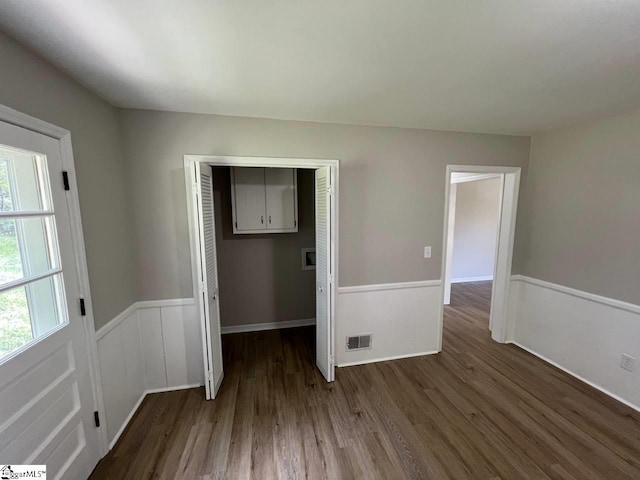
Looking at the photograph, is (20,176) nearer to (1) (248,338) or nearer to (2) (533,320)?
(1) (248,338)

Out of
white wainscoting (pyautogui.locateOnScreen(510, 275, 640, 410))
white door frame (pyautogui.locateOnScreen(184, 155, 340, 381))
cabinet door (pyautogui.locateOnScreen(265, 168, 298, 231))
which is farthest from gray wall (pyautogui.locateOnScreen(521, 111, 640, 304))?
cabinet door (pyautogui.locateOnScreen(265, 168, 298, 231))

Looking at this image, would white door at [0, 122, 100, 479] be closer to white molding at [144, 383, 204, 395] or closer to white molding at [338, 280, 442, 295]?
white molding at [144, 383, 204, 395]

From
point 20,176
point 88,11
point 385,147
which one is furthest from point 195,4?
point 385,147

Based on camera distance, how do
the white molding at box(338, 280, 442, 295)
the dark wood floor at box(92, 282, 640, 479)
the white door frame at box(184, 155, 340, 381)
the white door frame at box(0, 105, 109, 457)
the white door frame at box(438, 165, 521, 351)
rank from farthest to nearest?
the white door frame at box(438, 165, 521, 351) < the white molding at box(338, 280, 442, 295) < the white door frame at box(184, 155, 340, 381) < the dark wood floor at box(92, 282, 640, 479) < the white door frame at box(0, 105, 109, 457)

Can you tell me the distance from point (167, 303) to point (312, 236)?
1.86m

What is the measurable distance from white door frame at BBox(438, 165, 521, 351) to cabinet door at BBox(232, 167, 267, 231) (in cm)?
206

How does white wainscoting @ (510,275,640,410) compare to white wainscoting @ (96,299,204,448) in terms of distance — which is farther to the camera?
white wainscoting @ (510,275,640,410)

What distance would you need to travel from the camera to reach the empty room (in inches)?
45.9

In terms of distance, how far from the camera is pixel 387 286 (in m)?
2.70

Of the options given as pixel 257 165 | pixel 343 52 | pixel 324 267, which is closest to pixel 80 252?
pixel 257 165

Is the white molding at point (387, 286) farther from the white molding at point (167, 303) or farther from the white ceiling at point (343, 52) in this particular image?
the white ceiling at point (343, 52)

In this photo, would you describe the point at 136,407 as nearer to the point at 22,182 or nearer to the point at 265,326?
the point at 265,326

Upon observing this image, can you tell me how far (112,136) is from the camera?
192cm

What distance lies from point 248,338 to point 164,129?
2.49 metres
